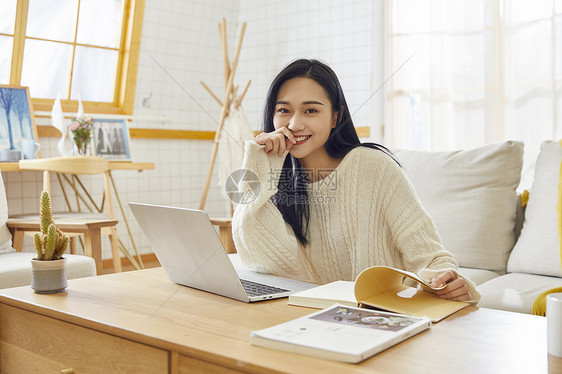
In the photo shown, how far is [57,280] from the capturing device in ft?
4.25

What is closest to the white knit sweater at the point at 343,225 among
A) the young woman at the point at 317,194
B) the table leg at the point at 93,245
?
the young woman at the point at 317,194

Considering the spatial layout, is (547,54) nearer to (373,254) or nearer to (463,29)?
(463,29)

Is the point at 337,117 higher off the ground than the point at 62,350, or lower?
higher

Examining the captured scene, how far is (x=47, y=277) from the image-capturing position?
129 centimetres

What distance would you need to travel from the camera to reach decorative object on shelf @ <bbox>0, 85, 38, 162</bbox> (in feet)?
10.6

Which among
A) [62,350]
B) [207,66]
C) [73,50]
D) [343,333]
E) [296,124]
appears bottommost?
[62,350]

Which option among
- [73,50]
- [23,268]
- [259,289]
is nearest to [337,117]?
[259,289]

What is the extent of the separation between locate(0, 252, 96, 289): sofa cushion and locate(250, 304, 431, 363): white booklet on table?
1.31 m

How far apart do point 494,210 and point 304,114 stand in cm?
114

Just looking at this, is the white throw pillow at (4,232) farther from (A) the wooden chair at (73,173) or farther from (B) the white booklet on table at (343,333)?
(B) the white booklet on table at (343,333)

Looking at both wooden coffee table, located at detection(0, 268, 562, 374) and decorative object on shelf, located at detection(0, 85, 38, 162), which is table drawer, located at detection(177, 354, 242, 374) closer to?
wooden coffee table, located at detection(0, 268, 562, 374)

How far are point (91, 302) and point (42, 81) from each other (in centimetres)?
309

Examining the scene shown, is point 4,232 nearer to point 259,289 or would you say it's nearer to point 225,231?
point 225,231

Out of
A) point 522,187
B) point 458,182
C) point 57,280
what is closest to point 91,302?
point 57,280
